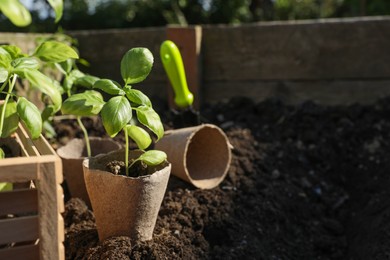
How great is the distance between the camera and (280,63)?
300 cm

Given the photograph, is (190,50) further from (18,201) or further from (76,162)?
(18,201)

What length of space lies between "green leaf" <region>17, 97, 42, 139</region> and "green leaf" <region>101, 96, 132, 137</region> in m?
0.17

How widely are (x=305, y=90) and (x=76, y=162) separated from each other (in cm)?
141

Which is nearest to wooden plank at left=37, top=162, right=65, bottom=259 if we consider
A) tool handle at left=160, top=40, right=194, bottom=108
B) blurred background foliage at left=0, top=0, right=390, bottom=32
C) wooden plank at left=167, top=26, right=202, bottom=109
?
tool handle at left=160, top=40, right=194, bottom=108

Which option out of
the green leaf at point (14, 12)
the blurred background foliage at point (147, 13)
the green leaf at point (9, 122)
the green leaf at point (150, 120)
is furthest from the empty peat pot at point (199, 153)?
the blurred background foliage at point (147, 13)

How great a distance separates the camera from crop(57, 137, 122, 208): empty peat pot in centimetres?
207

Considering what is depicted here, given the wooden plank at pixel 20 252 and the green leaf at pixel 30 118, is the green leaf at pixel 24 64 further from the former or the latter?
the wooden plank at pixel 20 252

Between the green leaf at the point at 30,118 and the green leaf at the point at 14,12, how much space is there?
29cm

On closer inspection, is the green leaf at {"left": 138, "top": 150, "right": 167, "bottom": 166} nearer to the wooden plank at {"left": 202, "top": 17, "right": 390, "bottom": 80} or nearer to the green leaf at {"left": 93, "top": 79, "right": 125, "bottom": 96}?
the green leaf at {"left": 93, "top": 79, "right": 125, "bottom": 96}

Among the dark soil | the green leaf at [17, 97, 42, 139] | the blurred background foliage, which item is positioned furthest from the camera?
the blurred background foliage

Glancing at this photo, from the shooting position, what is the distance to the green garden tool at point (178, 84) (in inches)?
88.2

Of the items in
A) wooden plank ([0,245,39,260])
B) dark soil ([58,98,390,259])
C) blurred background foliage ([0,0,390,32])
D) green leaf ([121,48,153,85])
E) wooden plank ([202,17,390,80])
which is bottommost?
blurred background foliage ([0,0,390,32])

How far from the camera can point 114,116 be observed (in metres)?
1.47

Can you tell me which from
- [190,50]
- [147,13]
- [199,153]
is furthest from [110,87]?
[147,13]
